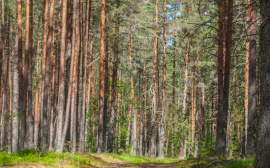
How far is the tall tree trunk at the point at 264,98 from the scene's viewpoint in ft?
14.0

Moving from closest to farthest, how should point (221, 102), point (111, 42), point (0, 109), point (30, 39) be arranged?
point (221, 102) < point (30, 39) < point (111, 42) < point (0, 109)

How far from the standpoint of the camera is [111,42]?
1814 cm

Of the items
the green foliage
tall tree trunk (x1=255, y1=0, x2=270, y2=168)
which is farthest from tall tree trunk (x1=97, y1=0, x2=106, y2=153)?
tall tree trunk (x1=255, y1=0, x2=270, y2=168)

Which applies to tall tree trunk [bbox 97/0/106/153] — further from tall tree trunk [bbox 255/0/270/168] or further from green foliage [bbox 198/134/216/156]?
tall tree trunk [bbox 255/0/270/168]

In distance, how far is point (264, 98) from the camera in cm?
431

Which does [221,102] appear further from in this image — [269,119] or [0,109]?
[0,109]

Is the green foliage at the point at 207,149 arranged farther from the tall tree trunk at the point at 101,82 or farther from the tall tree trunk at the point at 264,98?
the tall tree trunk at the point at 264,98

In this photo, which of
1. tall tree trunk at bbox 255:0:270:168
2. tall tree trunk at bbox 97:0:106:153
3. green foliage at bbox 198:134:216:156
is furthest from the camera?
tall tree trunk at bbox 97:0:106:153

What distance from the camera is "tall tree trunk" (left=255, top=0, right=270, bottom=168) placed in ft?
14.0

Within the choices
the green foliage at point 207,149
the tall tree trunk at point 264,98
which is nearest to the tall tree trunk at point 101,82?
the green foliage at point 207,149

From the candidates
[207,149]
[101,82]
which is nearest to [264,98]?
[101,82]

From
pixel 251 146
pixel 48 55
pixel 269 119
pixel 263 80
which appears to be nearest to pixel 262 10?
pixel 263 80

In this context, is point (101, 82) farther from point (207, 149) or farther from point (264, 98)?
point (264, 98)

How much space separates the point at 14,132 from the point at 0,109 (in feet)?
52.6
